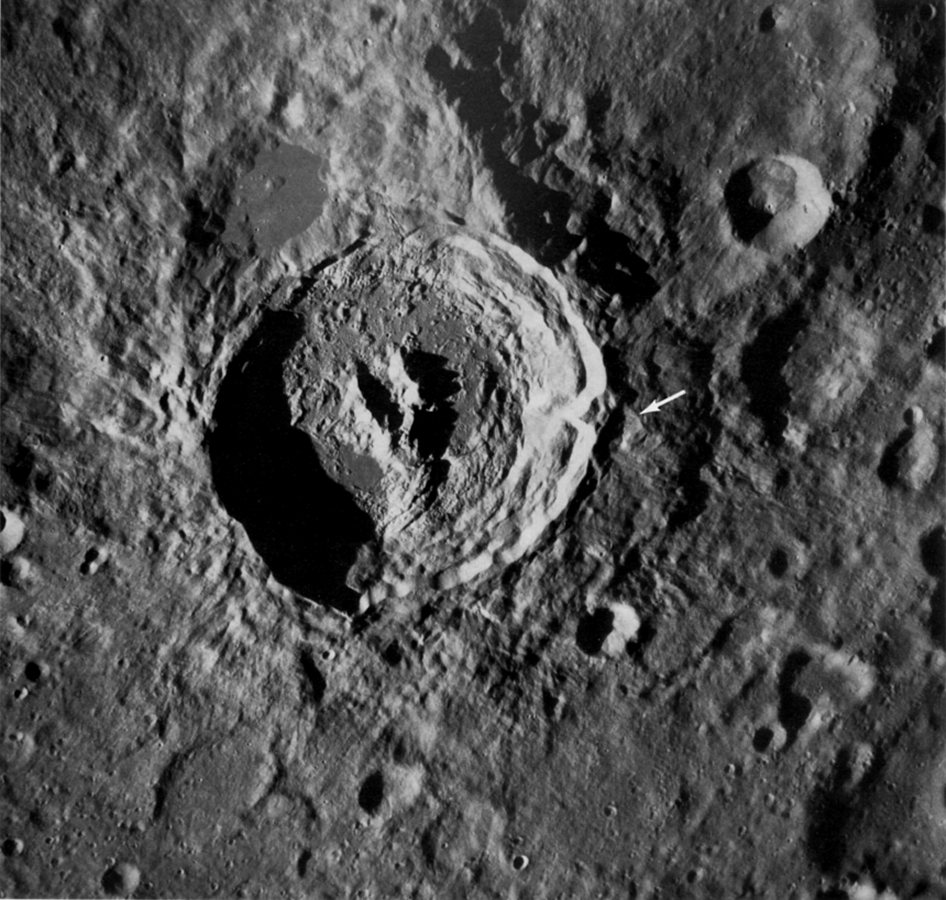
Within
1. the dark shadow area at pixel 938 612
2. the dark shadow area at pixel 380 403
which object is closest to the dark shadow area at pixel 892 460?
the dark shadow area at pixel 938 612

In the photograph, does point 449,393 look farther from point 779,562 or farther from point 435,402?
point 779,562

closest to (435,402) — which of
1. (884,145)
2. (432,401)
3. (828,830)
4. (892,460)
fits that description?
(432,401)

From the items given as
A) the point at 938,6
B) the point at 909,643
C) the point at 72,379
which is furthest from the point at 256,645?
the point at 938,6

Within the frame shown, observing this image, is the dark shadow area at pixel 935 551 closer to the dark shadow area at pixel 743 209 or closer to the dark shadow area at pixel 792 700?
the dark shadow area at pixel 792 700

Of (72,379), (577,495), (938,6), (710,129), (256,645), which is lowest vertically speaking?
(256,645)

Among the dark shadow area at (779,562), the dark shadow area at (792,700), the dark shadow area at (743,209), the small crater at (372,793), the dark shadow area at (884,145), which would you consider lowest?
the small crater at (372,793)

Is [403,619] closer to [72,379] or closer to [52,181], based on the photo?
[72,379]

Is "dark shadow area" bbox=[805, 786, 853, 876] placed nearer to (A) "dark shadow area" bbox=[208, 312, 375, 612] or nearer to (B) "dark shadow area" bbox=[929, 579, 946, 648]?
(B) "dark shadow area" bbox=[929, 579, 946, 648]

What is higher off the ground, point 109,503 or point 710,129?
point 710,129
